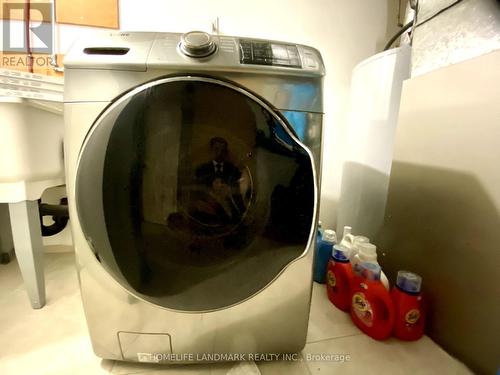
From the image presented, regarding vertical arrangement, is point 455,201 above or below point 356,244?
above

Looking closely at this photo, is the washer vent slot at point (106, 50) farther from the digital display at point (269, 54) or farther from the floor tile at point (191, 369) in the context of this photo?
the floor tile at point (191, 369)

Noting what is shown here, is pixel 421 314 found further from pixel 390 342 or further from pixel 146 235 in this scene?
pixel 146 235

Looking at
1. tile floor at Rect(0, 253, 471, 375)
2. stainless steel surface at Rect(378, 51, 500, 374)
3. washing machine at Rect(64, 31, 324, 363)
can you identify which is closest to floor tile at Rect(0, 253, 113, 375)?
tile floor at Rect(0, 253, 471, 375)

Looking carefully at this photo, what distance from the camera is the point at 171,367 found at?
0.63 meters

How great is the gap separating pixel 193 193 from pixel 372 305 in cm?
66

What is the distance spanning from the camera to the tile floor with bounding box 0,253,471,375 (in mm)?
623

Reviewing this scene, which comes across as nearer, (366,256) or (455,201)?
(455,201)

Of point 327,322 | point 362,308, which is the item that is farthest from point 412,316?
point 327,322

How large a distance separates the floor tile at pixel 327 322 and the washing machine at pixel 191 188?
219mm

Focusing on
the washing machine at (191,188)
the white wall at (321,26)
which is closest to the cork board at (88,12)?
the white wall at (321,26)

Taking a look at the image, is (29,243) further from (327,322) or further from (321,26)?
(321,26)

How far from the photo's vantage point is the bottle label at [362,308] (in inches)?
29.5

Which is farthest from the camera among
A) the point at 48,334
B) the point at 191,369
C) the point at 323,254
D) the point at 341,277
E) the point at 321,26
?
the point at 321,26

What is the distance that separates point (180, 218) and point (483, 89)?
839mm
